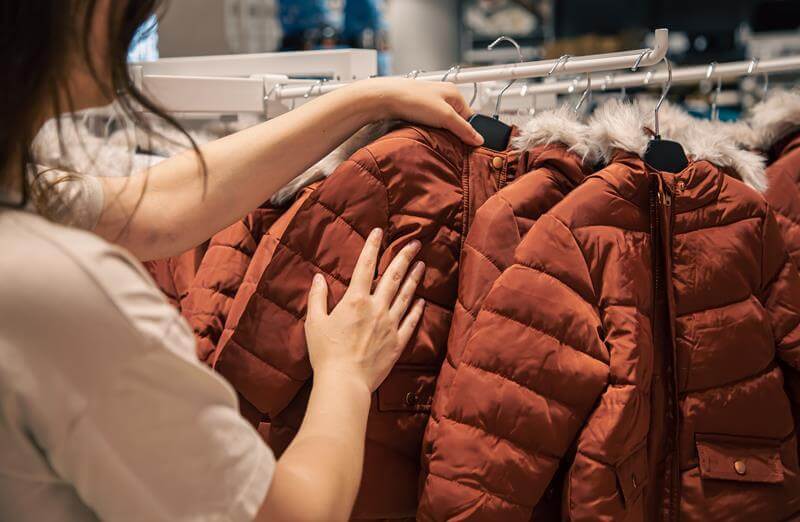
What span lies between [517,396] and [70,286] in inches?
24.3

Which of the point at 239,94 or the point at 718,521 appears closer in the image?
the point at 718,521

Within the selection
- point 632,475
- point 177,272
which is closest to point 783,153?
point 632,475

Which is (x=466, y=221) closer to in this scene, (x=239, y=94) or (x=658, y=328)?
(x=658, y=328)

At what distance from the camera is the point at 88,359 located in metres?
0.54

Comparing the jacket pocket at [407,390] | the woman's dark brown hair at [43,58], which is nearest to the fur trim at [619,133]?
the jacket pocket at [407,390]

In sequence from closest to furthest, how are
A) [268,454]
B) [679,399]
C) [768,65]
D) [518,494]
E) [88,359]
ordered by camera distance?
[88,359]
[268,454]
[518,494]
[679,399]
[768,65]

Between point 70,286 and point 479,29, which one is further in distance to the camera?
point 479,29

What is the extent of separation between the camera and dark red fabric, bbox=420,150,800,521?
38.7 inches

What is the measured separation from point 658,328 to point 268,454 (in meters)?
0.70

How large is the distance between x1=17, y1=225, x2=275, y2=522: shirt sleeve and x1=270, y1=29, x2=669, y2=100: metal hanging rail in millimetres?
763

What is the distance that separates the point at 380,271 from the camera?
1.07 metres

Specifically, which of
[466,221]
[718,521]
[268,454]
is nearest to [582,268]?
[466,221]

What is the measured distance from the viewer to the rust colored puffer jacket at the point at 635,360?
0.98 meters

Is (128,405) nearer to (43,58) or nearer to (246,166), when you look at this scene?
(43,58)
